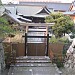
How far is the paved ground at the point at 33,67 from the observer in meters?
10.4

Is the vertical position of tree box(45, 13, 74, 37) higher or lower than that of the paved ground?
higher

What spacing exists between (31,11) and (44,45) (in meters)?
21.0

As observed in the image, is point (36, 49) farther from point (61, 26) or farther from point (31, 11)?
point (31, 11)

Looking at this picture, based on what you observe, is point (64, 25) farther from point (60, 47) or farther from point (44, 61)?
point (44, 61)

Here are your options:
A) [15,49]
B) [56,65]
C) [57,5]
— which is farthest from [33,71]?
[57,5]

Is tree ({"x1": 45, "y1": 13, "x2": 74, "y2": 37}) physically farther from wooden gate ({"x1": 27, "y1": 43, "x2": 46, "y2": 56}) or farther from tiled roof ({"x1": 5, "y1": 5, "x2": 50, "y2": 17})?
tiled roof ({"x1": 5, "y1": 5, "x2": 50, "y2": 17})

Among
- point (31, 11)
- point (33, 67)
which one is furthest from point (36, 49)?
point (31, 11)

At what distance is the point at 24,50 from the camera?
13.6 meters

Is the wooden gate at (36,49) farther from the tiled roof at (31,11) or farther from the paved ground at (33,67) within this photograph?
the tiled roof at (31,11)

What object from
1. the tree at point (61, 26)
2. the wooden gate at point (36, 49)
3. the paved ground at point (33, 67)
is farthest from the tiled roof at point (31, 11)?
the paved ground at point (33, 67)

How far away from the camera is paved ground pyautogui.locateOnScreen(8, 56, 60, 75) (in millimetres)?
10445

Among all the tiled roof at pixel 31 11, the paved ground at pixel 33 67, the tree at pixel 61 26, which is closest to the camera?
the paved ground at pixel 33 67

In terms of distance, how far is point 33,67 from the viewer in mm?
11398

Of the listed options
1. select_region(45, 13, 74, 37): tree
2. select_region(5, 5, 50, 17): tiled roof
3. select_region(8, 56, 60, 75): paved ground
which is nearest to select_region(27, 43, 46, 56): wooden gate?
select_region(8, 56, 60, 75): paved ground
